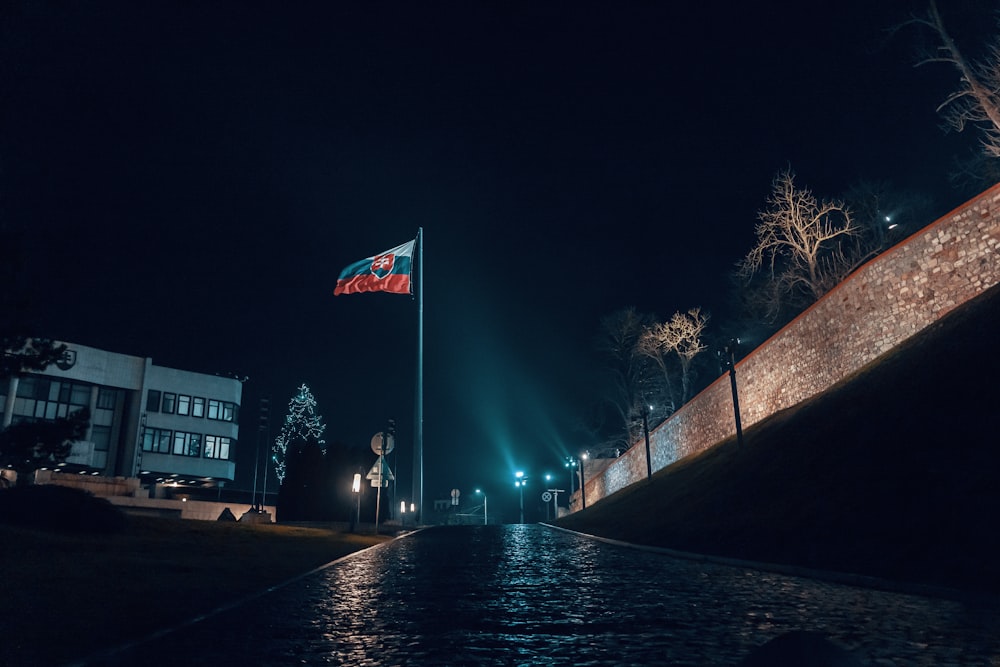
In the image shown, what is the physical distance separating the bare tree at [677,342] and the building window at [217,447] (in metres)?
44.1

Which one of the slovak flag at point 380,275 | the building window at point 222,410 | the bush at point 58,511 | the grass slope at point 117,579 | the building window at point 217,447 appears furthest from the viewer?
the building window at point 222,410

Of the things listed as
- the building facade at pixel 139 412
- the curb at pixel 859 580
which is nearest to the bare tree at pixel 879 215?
the curb at pixel 859 580

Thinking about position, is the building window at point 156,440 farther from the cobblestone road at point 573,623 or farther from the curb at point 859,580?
the curb at point 859,580

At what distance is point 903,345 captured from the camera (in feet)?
61.8

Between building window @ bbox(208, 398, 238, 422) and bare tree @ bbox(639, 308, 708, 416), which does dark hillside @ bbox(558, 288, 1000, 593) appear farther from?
building window @ bbox(208, 398, 238, 422)

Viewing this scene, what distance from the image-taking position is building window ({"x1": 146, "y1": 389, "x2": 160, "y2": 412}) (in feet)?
198

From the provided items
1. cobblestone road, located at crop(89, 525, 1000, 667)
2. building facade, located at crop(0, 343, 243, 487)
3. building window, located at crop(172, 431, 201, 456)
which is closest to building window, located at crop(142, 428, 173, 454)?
building facade, located at crop(0, 343, 243, 487)

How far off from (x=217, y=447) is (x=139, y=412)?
→ 891 cm

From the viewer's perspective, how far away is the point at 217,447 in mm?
65438

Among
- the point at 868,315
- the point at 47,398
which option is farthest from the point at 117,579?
the point at 47,398

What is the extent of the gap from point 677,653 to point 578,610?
234cm

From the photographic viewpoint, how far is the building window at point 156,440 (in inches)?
2345

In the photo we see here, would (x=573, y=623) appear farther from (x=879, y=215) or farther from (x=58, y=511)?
(x=879, y=215)

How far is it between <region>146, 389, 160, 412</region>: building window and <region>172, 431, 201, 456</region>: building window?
305 cm
